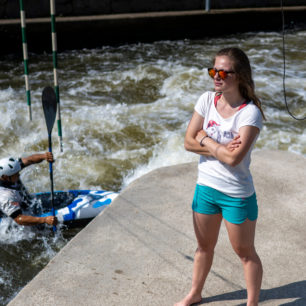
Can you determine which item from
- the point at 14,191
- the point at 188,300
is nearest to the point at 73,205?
the point at 14,191

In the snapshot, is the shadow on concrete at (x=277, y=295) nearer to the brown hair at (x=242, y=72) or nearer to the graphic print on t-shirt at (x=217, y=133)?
the graphic print on t-shirt at (x=217, y=133)

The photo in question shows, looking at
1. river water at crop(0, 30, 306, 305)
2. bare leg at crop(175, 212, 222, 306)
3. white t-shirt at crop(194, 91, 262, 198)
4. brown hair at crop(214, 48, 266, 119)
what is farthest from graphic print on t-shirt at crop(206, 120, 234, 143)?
river water at crop(0, 30, 306, 305)

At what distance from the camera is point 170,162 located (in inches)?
233

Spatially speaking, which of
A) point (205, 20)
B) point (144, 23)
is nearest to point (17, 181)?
point (144, 23)

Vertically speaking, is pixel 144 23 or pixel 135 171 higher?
pixel 144 23

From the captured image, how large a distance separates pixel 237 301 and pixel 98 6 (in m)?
9.76

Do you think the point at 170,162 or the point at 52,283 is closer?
the point at 52,283

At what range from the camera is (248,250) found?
212 cm

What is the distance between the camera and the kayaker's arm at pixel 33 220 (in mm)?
4078

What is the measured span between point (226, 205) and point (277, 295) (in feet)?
2.60

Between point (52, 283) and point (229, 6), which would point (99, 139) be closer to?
point (52, 283)

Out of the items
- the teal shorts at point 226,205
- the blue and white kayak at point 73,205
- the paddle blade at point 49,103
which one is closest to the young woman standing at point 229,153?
the teal shorts at point 226,205

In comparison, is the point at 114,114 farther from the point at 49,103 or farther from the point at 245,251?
the point at 245,251

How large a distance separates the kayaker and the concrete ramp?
0.96 metres
